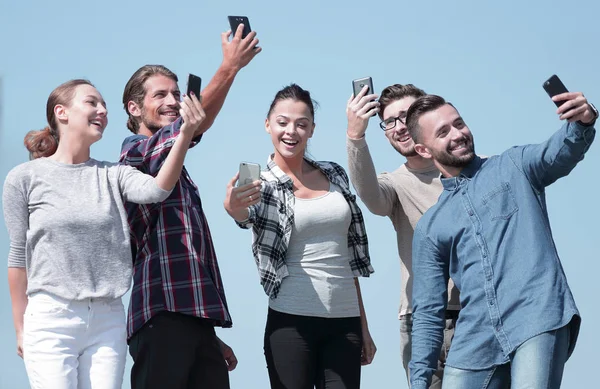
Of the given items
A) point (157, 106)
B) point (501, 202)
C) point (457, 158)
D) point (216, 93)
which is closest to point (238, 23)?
point (216, 93)

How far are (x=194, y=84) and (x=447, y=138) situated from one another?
59.9 inches

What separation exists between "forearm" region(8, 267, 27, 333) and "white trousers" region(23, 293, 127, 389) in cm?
7

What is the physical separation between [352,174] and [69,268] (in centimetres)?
201

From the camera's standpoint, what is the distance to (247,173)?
4.93 m

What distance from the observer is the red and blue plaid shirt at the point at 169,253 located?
15.2 feet

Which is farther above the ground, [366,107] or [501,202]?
[366,107]

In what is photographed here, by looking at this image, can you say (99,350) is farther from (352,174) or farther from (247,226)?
(352,174)

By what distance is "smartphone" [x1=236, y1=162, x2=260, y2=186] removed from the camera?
4922mm

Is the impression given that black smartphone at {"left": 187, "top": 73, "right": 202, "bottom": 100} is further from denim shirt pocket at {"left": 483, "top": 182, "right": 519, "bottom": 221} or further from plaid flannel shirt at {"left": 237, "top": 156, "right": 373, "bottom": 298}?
denim shirt pocket at {"left": 483, "top": 182, "right": 519, "bottom": 221}

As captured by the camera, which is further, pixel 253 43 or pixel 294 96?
pixel 294 96

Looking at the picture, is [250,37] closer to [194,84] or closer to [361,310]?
[194,84]

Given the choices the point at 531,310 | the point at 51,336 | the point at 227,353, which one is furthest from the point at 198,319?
the point at 531,310

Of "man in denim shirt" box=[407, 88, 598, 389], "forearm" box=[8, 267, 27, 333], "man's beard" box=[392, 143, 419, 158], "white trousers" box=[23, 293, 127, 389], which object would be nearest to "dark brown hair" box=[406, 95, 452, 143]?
"man in denim shirt" box=[407, 88, 598, 389]

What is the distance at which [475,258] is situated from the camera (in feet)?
15.0
